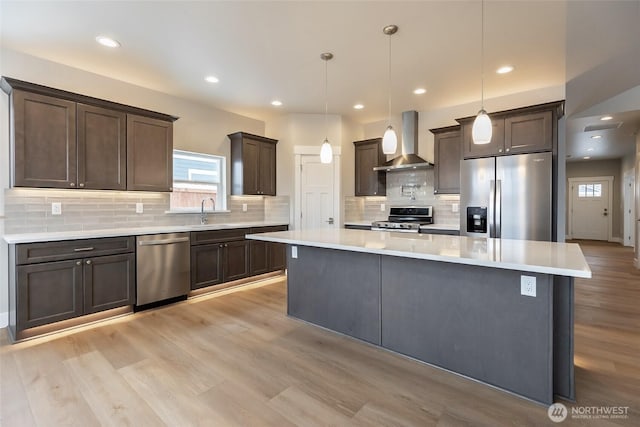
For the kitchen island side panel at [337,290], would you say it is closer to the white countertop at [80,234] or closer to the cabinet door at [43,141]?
the white countertop at [80,234]

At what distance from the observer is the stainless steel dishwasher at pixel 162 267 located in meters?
3.42

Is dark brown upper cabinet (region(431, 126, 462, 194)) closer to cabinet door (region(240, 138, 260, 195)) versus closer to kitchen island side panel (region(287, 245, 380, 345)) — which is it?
kitchen island side panel (region(287, 245, 380, 345))

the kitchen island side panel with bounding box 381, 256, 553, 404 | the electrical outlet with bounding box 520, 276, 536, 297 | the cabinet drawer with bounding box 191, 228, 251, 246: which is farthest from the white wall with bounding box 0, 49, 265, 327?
the electrical outlet with bounding box 520, 276, 536, 297

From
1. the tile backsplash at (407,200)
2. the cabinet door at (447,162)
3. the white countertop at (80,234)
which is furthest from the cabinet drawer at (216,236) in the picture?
the cabinet door at (447,162)

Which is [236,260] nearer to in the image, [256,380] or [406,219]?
[256,380]

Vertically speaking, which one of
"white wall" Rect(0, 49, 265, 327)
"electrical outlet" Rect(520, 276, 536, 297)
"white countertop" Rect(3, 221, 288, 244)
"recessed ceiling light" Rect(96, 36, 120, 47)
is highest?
"recessed ceiling light" Rect(96, 36, 120, 47)

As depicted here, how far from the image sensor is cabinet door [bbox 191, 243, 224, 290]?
3939mm

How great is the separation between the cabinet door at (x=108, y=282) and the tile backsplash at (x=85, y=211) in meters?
0.65

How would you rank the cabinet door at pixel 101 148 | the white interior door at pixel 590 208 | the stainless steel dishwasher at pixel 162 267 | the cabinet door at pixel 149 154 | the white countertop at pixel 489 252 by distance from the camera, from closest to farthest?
the white countertop at pixel 489 252
the cabinet door at pixel 101 148
the stainless steel dishwasher at pixel 162 267
the cabinet door at pixel 149 154
the white interior door at pixel 590 208

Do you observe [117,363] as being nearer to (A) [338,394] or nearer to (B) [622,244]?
(A) [338,394]

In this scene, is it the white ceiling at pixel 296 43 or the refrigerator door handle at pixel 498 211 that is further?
the refrigerator door handle at pixel 498 211

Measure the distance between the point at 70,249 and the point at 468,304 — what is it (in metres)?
3.45

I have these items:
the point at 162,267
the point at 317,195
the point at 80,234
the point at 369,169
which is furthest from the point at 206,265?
the point at 369,169

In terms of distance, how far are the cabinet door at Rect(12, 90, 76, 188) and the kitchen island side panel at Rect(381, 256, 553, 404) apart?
10.6ft
